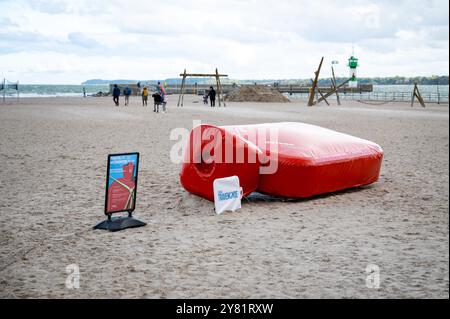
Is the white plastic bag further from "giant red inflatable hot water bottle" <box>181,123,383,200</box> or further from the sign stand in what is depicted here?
the sign stand

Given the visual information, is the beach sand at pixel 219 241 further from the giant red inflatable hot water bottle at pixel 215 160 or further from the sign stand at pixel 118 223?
the giant red inflatable hot water bottle at pixel 215 160

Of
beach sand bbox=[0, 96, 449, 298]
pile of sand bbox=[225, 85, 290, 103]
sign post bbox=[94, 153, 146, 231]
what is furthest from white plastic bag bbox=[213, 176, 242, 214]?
pile of sand bbox=[225, 85, 290, 103]

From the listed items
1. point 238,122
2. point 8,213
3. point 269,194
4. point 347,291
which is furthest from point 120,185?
point 238,122

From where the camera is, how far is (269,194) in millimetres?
8180

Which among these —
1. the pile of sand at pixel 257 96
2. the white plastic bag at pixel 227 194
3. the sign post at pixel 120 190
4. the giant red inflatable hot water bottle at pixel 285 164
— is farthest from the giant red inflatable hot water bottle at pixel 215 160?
the pile of sand at pixel 257 96

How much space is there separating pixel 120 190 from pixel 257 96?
144 ft

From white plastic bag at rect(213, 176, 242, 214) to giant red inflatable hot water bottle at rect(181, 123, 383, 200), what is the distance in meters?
0.22

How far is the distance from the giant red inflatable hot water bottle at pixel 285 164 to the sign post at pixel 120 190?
1.44 metres

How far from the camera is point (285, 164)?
784cm

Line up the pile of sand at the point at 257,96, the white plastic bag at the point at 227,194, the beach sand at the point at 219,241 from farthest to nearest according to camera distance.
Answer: the pile of sand at the point at 257,96
the white plastic bag at the point at 227,194
the beach sand at the point at 219,241

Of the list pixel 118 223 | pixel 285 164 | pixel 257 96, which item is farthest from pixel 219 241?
pixel 257 96

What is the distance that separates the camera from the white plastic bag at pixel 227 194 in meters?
7.37
